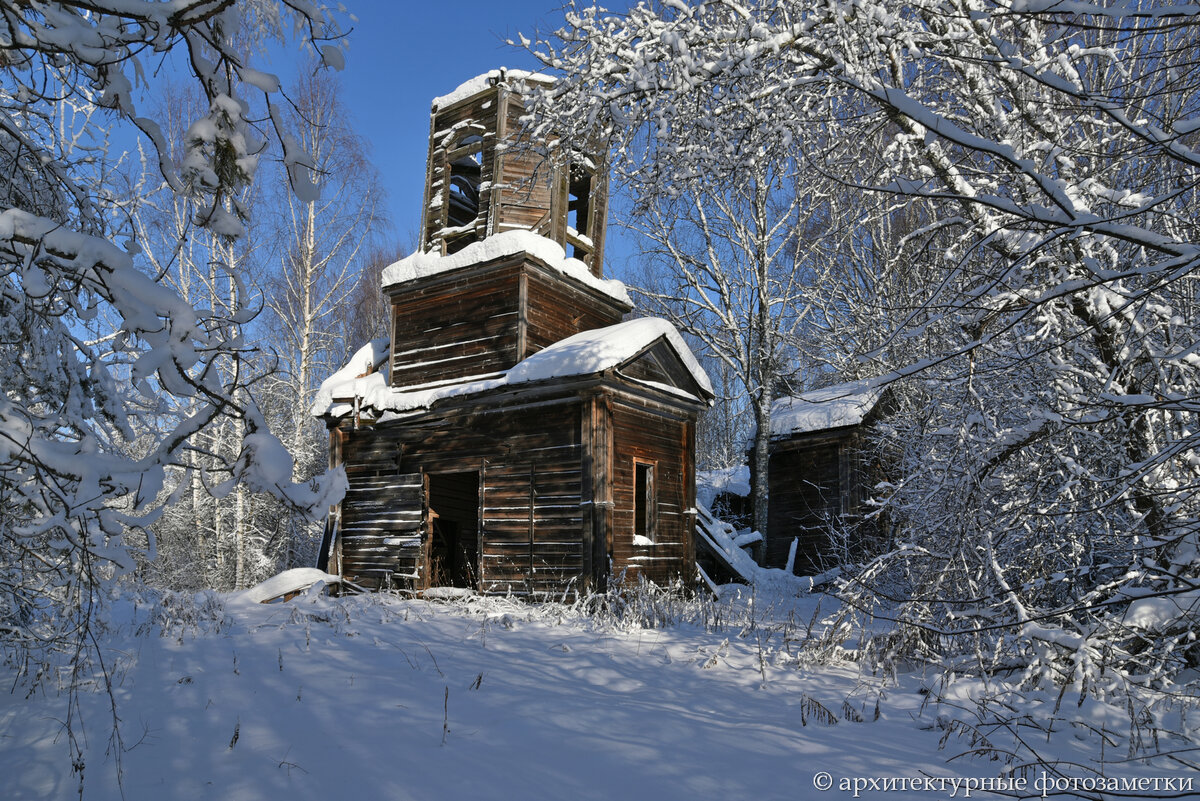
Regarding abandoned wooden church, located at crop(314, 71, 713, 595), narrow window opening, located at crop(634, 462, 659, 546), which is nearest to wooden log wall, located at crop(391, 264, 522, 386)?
abandoned wooden church, located at crop(314, 71, 713, 595)

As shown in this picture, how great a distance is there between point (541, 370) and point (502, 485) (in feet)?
6.68

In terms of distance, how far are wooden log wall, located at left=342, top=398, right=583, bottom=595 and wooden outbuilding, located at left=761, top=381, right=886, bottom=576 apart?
23.1 feet

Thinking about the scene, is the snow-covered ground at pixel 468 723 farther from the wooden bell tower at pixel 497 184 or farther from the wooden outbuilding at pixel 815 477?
the wooden outbuilding at pixel 815 477

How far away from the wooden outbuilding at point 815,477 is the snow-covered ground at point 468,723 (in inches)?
396

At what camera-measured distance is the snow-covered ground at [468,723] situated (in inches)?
123

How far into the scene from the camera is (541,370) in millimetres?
10641

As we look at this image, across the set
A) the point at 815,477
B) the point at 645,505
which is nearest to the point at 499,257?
the point at 645,505

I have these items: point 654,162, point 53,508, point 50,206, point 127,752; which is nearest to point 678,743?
point 127,752

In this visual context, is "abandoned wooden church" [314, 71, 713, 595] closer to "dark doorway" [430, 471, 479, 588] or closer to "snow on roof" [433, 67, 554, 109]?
"snow on roof" [433, 67, 554, 109]

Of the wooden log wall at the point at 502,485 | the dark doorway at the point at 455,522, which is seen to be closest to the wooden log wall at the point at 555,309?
the wooden log wall at the point at 502,485

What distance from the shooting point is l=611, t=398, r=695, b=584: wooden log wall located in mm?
11008

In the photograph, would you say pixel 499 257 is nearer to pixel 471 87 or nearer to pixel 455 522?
pixel 471 87

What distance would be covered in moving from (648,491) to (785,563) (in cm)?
723

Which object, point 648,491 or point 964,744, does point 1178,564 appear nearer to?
point 964,744
